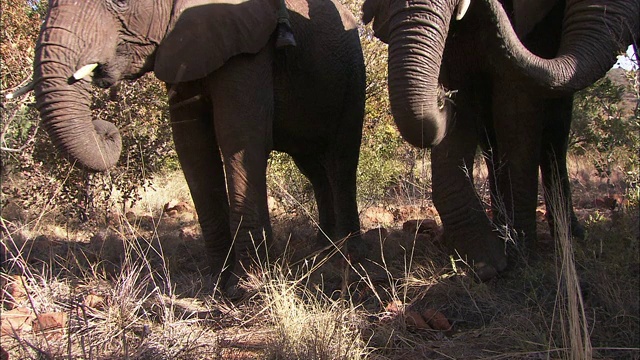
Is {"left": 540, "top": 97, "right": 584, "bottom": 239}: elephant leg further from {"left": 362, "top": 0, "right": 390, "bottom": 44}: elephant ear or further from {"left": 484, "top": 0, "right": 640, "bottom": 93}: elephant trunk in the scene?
{"left": 362, "top": 0, "right": 390, "bottom": 44}: elephant ear

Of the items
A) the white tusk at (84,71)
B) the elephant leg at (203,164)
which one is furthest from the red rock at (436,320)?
the white tusk at (84,71)

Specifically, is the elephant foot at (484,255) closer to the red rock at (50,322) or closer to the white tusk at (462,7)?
the white tusk at (462,7)

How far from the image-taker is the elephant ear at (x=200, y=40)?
4.77 meters

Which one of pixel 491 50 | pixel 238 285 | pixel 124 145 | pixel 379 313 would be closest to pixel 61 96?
pixel 238 285

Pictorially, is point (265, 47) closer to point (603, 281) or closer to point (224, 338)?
point (224, 338)

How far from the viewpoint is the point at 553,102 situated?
5.10 meters

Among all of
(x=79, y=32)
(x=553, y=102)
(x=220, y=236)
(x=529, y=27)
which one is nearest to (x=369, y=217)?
(x=220, y=236)

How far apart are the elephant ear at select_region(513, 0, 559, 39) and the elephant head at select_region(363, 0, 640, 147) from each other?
0.61 ft

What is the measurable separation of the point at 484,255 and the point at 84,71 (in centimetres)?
305

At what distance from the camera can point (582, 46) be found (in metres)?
3.89

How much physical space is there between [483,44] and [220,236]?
9.07 feet

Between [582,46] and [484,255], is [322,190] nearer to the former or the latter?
[484,255]

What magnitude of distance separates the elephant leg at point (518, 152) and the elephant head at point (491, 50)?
43 centimetres

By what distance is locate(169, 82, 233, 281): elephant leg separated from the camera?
5316 mm
